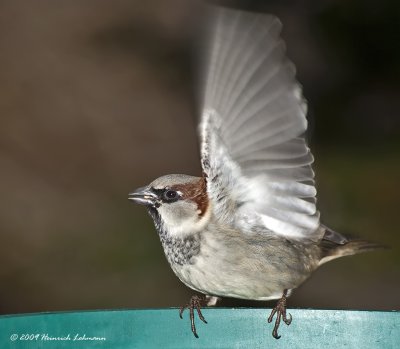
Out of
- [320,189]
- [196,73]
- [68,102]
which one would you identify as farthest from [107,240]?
[196,73]

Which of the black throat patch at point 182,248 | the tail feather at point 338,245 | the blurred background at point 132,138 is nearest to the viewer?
the black throat patch at point 182,248

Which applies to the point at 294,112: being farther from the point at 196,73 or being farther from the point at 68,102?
the point at 68,102

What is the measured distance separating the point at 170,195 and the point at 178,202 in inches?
1.6

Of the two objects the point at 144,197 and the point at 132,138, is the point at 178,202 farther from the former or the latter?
the point at 132,138

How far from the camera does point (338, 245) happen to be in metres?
3.79

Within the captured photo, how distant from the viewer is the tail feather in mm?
3562

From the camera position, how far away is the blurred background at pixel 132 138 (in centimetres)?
594

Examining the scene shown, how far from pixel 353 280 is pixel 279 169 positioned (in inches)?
126

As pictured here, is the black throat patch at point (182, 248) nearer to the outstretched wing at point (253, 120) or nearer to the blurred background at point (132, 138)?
the outstretched wing at point (253, 120)

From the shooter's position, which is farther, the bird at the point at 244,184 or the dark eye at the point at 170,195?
the dark eye at the point at 170,195

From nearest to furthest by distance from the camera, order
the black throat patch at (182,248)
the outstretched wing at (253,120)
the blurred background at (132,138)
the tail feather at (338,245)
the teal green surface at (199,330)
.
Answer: the teal green surface at (199,330), the outstretched wing at (253,120), the black throat patch at (182,248), the tail feather at (338,245), the blurred background at (132,138)

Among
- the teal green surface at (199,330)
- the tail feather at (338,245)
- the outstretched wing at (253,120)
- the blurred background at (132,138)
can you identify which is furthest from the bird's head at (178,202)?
the blurred background at (132,138)

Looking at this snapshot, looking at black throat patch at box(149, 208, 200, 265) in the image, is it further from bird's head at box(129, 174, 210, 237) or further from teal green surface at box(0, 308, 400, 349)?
teal green surface at box(0, 308, 400, 349)

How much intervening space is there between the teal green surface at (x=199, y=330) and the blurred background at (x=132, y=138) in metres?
2.75
